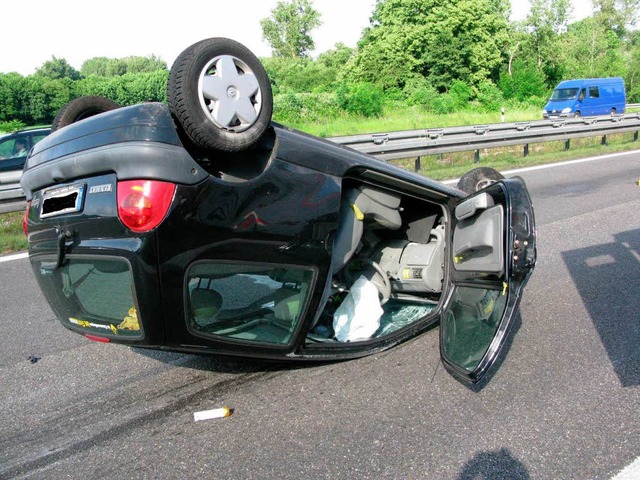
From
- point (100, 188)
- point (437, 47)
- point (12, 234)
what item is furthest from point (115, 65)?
point (100, 188)

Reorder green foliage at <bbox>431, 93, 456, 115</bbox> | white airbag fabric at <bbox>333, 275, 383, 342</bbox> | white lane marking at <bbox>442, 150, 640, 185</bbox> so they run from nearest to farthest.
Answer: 1. white airbag fabric at <bbox>333, 275, 383, 342</bbox>
2. white lane marking at <bbox>442, 150, 640, 185</bbox>
3. green foliage at <bbox>431, 93, 456, 115</bbox>

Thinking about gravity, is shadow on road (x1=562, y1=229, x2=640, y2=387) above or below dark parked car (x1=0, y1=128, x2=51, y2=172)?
below

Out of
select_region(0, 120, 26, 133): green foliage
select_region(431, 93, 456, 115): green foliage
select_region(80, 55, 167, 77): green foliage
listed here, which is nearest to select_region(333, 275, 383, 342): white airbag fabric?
select_region(0, 120, 26, 133): green foliage

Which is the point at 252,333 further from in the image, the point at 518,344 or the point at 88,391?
the point at 518,344

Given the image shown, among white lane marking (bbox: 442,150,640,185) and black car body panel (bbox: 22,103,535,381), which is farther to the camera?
Answer: white lane marking (bbox: 442,150,640,185)

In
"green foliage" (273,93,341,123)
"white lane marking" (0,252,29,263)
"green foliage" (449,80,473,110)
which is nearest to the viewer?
"white lane marking" (0,252,29,263)

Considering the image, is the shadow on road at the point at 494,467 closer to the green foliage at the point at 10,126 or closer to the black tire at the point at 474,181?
the black tire at the point at 474,181

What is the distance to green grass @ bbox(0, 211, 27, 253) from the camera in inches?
286

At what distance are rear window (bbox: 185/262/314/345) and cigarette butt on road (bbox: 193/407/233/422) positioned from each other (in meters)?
0.43

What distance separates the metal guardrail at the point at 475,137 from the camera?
1158 cm

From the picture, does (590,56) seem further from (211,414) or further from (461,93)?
(211,414)

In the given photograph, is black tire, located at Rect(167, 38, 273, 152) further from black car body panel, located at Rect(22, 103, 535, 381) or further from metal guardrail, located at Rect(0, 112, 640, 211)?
metal guardrail, located at Rect(0, 112, 640, 211)

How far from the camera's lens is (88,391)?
3.45 metres

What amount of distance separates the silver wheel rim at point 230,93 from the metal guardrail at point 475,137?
7359mm
